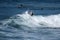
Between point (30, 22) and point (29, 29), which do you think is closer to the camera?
point (29, 29)

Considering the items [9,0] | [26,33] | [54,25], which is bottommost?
[26,33]

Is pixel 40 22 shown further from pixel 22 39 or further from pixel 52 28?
pixel 22 39

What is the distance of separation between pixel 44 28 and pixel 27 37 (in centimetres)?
289

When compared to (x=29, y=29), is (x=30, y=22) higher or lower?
higher

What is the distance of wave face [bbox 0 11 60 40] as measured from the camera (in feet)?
56.3

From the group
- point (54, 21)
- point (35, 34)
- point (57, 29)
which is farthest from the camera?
point (54, 21)

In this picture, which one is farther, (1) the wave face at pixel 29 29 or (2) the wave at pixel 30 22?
(2) the wave at pixel 30 22

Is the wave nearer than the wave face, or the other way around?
the wave face

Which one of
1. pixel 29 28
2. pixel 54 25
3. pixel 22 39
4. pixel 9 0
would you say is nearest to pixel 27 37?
pixel 22 39

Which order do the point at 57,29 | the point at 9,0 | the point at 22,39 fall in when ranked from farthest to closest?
the point at 9,0 → the point at 57,29 → the point at 22,39

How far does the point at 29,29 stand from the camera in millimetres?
19250

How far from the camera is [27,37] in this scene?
17109mm

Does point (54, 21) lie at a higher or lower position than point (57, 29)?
→ higher

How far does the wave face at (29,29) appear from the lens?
17152 millimetres
